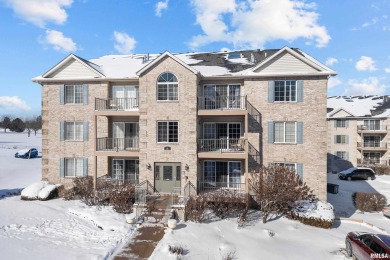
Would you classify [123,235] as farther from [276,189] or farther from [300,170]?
[300,170]

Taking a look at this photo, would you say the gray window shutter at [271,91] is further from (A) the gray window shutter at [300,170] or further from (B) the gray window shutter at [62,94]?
(B) the gray window shutter at [62,94]

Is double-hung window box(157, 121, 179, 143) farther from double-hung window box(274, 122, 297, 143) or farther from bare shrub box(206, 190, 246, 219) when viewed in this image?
double-hung window box(274, 122, 297, 143)

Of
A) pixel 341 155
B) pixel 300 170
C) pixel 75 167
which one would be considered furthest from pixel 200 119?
pixel 341 155

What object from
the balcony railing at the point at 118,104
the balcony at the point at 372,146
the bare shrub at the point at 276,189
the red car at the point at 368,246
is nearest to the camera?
the red car at the point at 368,246

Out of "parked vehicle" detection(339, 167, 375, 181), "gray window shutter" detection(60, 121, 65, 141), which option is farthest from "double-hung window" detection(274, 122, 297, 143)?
"parked vehicle" detection(339, 167, 375, 181)

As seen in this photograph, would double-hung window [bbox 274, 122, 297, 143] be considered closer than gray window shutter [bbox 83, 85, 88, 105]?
Yes

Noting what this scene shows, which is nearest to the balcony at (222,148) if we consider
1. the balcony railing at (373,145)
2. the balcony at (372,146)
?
the balcony at (372,146)

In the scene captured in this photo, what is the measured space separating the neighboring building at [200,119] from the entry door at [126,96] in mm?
83

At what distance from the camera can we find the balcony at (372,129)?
39.1m

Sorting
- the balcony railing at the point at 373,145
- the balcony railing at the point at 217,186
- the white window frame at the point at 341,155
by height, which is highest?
the balcony railing at the point at 373,145

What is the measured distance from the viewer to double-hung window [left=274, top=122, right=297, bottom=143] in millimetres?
20078

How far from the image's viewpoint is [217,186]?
21078 millimetres

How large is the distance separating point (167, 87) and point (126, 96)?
4.36m

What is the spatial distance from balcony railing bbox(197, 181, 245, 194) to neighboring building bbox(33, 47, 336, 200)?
0.30 ft
